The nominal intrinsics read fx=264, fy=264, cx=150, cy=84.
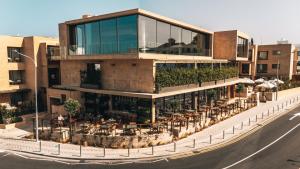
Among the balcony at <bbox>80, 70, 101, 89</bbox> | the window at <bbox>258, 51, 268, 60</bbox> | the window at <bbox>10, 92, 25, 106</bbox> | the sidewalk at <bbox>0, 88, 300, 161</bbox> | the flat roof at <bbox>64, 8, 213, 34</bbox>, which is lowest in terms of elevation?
the sidewalk at <bbox>0, 88, 300, 161</bbox>

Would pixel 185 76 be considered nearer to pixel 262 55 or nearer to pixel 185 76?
pixel 185 76

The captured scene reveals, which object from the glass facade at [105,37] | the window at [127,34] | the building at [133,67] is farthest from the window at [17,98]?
the window at [127,34]

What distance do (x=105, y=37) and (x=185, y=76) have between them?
9.01 meters

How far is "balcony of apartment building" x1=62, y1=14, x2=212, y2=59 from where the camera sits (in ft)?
77.2

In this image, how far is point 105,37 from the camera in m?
26.0

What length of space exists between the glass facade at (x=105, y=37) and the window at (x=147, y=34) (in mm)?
563

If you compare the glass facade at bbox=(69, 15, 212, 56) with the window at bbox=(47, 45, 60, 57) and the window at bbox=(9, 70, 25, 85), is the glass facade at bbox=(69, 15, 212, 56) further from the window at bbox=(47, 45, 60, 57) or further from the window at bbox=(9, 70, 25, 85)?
the window at bbox=(9, 70, 25, 85)

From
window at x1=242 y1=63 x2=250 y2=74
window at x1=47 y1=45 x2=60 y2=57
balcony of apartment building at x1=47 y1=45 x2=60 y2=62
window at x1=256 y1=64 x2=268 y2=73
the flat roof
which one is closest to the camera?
the flat roof

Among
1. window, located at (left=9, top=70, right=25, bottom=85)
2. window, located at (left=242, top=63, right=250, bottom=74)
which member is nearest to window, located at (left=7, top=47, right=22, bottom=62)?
window, located at (left=9, top=70, right=25, bottom=85)

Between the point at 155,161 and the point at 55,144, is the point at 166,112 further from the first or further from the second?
the point at 55,144

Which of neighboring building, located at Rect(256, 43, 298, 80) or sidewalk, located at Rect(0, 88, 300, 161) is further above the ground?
neighboring building, located at Rect(256, 43, 298, 80)

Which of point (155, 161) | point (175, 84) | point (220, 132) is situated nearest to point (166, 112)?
point (175, 84)

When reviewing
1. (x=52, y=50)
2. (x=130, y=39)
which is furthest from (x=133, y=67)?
(x=52, y=50)

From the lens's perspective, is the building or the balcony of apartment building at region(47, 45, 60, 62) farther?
the balcony of apartment building at region(47, 45, 60, 62)
